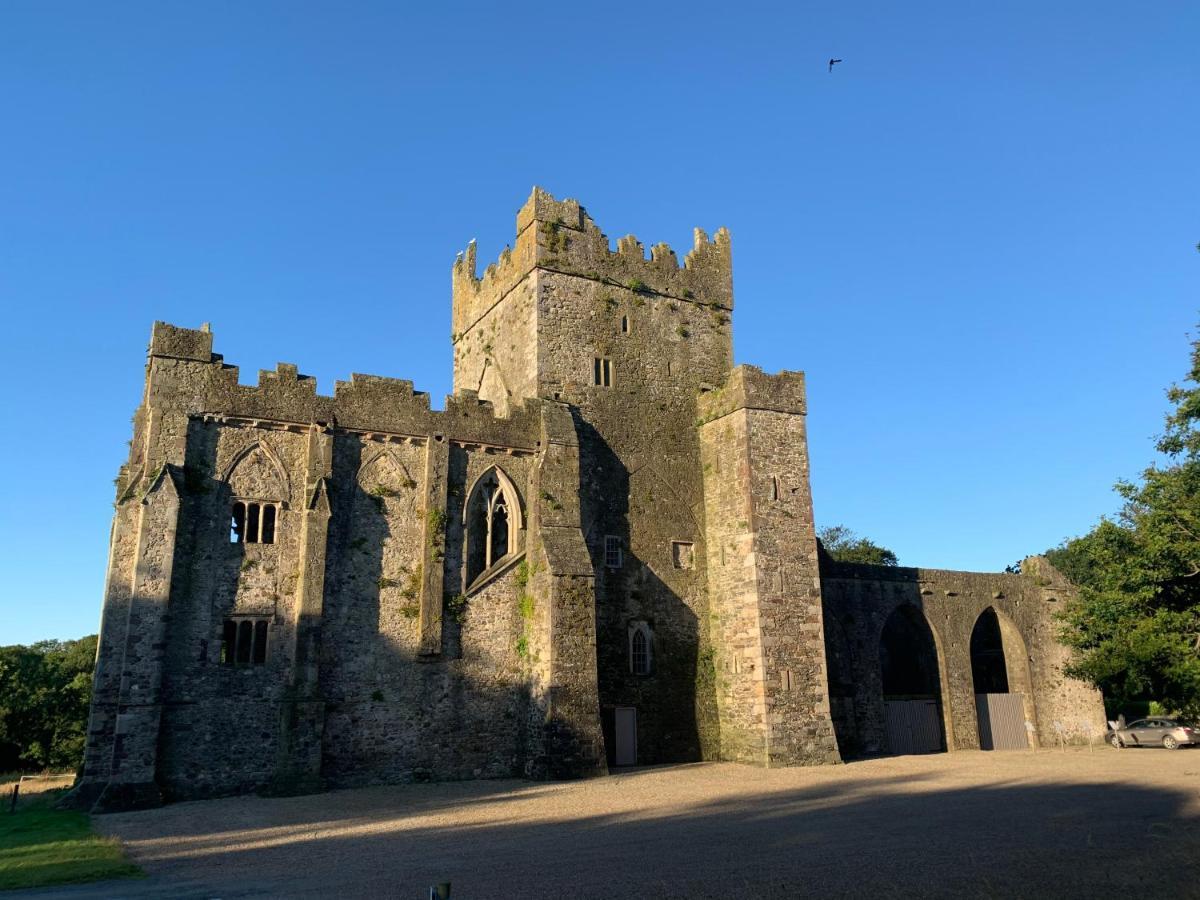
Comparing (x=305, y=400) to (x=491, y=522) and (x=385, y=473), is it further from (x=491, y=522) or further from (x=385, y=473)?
(x=491, y=522)

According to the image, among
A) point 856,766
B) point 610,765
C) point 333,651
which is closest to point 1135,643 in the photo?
point 856,766

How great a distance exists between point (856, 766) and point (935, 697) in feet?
28.8

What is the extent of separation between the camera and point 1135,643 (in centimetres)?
2956

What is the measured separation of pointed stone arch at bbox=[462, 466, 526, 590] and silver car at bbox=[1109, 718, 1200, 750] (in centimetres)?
2362

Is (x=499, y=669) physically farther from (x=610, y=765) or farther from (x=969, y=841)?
A: (x=969, y=841)

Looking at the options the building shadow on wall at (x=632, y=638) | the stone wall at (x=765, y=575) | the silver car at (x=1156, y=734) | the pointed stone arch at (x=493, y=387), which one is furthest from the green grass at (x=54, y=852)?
the silver car at (x=1156, y=734)

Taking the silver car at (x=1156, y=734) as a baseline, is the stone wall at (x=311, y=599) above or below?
above

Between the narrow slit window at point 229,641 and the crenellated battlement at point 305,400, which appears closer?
the narrow slit window at point 229,641

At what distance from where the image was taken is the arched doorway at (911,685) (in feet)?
102

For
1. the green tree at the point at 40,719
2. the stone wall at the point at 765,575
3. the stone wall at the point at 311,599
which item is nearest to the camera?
the stone wall at the point at 311,599

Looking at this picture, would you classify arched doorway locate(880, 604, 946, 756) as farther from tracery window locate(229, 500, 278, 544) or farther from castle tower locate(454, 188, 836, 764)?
tracery window locate(229, 500, 278, 544)

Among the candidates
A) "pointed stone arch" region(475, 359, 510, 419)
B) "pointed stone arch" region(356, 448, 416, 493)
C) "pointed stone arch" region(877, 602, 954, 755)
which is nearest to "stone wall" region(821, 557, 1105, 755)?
"pointed stone arch" region(877, 602, 954, 755)

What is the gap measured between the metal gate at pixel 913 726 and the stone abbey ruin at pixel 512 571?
0.11m

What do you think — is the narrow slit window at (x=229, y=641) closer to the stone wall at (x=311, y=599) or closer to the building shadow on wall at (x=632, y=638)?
the stone wall at (x=311, y=599)
